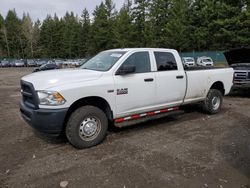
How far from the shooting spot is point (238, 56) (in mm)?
9977

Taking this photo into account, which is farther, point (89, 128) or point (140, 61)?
point (140, 61)

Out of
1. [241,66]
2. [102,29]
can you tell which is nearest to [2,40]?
[102,29]

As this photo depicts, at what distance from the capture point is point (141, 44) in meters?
48.6

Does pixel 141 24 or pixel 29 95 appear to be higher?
pixel 141 24

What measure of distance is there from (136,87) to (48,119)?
1.92m

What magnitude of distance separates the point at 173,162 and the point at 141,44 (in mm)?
46136

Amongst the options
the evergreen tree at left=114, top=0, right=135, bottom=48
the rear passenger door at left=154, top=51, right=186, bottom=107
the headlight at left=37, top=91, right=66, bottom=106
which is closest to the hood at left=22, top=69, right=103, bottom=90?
the headlight at left=37, top=91, right=66, bottom=106

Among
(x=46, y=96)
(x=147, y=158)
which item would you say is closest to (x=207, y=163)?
(x=147, y=158)

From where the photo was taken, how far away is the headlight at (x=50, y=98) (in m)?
4.08

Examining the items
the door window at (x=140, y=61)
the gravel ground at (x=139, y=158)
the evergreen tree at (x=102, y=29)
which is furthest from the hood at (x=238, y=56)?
the evergreen tree at (x=102, y=29)

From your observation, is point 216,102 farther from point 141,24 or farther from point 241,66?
point 141,24

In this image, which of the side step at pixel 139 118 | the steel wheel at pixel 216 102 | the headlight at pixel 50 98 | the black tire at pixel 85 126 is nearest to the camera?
the headlight at pixel 50 98

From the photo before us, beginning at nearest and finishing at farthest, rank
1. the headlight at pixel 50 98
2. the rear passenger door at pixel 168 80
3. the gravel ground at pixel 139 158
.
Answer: the gravel ground at pixel 139 158 → the headlight at pixel 50 98 → the rear passenger door at pixel 168 80

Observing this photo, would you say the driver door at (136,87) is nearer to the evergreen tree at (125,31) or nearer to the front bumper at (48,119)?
the front bumper at (48,119)
